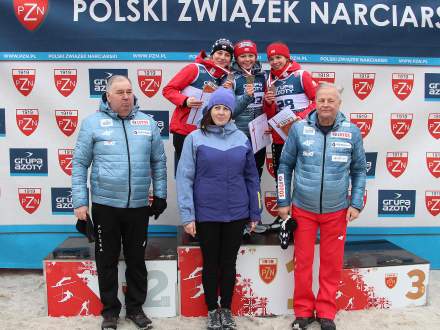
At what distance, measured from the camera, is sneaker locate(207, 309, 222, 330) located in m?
3.05

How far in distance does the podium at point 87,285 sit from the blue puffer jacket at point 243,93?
3.39 ft

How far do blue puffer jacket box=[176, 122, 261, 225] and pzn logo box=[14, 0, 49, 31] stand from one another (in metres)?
1.90

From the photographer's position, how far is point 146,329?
311cm

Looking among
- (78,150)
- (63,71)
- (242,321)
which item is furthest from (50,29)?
(242,321)

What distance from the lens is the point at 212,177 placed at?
2889 mm

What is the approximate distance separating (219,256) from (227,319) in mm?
395

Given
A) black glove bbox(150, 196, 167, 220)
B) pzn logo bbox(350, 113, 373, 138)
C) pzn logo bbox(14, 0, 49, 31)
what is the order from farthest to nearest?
pzn logo bbox(350, 113, 373, 138), pzn logo bbox(14, 0, 49, 31), black glove bbox(150, 196, 167, 220)

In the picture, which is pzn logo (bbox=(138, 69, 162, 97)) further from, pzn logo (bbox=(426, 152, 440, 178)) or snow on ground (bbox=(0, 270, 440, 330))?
pzn logo (bbox=(426, 152, 440, 178))

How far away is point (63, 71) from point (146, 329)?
216cm

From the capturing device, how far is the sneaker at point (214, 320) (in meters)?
3.05

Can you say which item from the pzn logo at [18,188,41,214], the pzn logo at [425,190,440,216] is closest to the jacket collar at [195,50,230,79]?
the pzn logo at [18,188,41,214]

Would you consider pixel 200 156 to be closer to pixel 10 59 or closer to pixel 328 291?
pixel 328 291

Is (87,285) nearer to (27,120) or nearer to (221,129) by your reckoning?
(221,129)

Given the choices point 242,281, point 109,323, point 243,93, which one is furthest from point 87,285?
point 243,93
